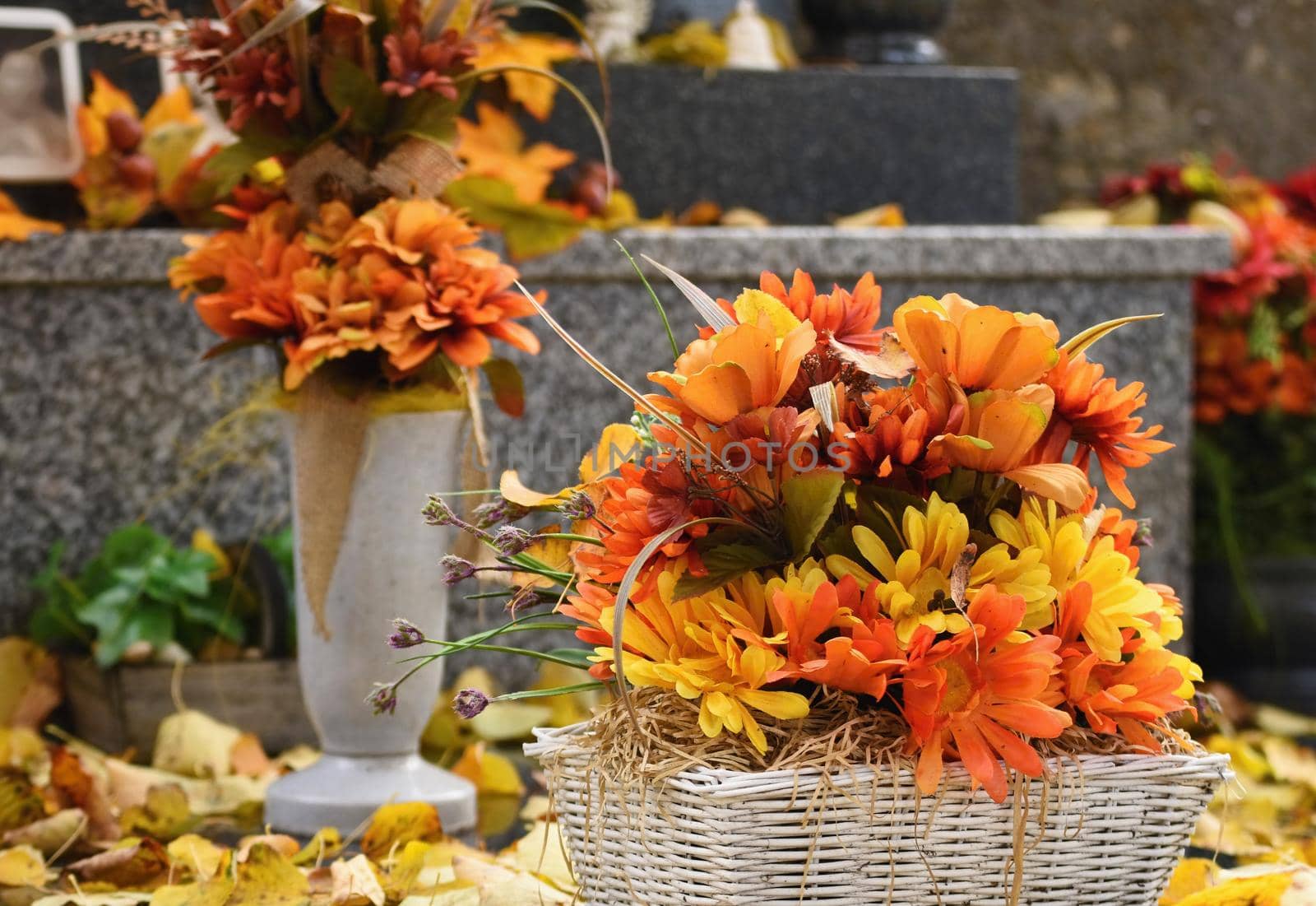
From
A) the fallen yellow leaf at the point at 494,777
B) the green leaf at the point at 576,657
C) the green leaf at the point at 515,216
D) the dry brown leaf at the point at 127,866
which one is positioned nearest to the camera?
the green leaf at the point at 576,657

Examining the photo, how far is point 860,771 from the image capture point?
0.89 metres

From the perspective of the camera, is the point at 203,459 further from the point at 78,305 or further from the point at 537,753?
the point at 537,753

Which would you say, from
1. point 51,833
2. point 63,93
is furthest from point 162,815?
point 63,93

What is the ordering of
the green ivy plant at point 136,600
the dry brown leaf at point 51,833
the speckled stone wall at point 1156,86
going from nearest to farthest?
the dry brown leaf at point 51,833, the green ivy plant at point 136,600, the speckled stone wall at point 1156,86

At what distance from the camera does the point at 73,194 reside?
2258 mm

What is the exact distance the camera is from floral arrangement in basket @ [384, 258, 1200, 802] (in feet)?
2.92

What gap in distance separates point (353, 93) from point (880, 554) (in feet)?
2.61

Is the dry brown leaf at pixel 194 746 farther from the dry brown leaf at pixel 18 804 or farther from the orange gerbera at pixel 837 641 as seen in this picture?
the orange gerbera at pixel 837 641

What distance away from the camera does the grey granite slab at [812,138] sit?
97.7 inches

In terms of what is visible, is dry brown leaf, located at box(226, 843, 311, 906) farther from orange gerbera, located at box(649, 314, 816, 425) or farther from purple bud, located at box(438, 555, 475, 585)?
orange gerbera, located at box(649, 314, 816, 425)

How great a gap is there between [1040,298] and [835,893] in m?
1.62

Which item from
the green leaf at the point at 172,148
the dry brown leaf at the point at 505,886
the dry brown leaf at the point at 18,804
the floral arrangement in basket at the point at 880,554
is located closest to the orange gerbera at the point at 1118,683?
the floral arrangement in basket at the point at 880,554

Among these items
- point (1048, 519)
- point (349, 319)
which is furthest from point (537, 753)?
point (349, 319)

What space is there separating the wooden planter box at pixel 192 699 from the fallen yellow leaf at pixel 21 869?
1.61 feet
